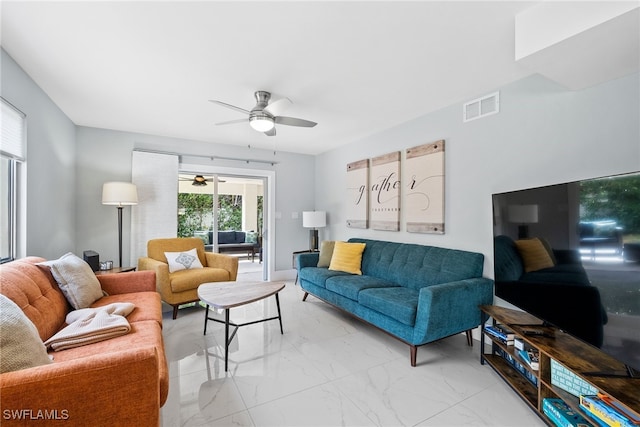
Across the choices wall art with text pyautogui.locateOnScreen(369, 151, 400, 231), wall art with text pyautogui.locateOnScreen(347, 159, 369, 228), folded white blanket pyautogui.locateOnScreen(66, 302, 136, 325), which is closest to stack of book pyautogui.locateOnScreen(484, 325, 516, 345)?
wall art with text pyautogui.locateOnScreen(369, 151, 400, 231)

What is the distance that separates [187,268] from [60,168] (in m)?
1.81

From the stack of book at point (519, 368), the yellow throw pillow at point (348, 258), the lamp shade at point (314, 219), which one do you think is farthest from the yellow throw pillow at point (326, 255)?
the stack of book at point (519, 368)

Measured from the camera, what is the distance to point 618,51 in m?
1.64

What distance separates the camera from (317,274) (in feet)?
12.1

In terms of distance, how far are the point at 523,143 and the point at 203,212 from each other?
177 inches

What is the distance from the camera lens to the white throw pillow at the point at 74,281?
2074 millimetres

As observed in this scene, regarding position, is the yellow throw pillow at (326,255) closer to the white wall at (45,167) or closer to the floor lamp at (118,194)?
the floor lamp at (118,194)

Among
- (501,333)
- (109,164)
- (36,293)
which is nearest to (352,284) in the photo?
(501,333)

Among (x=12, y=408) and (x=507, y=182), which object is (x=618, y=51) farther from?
(x=12, y=408)

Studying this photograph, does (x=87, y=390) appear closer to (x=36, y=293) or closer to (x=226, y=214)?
(x=36, y=293)

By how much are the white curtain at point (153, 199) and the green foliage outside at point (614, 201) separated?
4647 millimetres

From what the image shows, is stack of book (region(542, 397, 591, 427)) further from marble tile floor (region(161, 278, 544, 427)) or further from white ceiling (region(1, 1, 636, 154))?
white ceiling (region(1, 1, 636, 154))

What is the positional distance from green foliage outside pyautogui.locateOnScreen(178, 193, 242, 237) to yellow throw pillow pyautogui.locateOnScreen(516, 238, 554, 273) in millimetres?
4369

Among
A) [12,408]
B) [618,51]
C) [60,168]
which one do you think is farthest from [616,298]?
[60,168]
